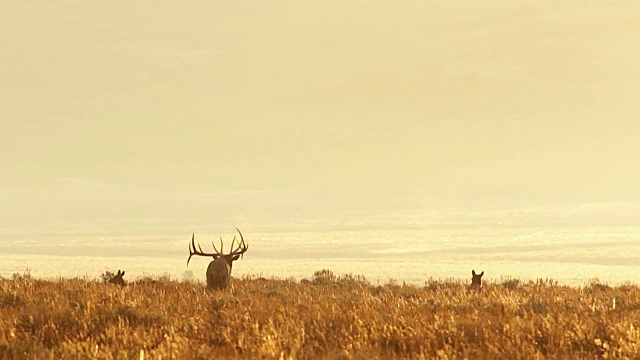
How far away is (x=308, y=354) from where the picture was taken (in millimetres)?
7297

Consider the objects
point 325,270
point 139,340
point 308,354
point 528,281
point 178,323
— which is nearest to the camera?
point 308,354

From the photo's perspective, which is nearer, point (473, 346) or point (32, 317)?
point (473, 346)

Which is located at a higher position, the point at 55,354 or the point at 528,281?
the point at 528,281

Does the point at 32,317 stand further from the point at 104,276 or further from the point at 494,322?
the point at 104,276

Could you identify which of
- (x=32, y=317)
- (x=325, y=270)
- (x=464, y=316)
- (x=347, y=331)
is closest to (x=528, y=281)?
(x=325, y=270)

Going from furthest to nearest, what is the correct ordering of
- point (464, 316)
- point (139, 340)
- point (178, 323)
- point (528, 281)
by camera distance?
point (528, 281)
point (464, 316)
point (178, 323)
point (139, 340)

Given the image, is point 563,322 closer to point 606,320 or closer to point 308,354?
point 606,320

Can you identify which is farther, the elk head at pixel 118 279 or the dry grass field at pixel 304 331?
the elk head at pixel 118 279

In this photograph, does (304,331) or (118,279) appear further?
(118,279)

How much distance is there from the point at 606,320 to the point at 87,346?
6095 millimetres

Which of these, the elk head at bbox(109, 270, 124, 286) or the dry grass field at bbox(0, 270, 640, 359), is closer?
the dry grass field at bbox(0, 270, 640, 359)

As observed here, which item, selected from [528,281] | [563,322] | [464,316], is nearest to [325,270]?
[528,281]

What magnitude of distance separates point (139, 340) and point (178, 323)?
146cm

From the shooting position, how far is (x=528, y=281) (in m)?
20.9
